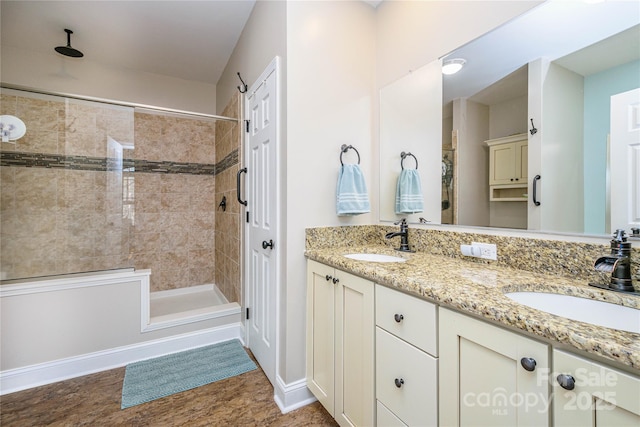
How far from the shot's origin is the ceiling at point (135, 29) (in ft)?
6.91

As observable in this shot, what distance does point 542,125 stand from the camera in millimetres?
1131

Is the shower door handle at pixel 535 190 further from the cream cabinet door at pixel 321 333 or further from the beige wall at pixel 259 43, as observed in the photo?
the beige wall at pixel 259 43

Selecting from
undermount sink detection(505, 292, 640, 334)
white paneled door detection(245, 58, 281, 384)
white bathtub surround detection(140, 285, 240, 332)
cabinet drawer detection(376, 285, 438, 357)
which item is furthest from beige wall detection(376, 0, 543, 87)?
white bathtub surround detection(140, 285, 240, 332)

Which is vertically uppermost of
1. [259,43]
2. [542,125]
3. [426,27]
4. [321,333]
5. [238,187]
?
[259,43]

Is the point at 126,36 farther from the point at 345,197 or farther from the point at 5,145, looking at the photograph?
the point at 345,197

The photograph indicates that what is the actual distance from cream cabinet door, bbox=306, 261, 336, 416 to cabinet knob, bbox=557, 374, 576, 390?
2.95 feet

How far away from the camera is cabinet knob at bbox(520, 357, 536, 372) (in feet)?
2.09

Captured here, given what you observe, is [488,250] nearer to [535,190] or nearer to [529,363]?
[535,190]

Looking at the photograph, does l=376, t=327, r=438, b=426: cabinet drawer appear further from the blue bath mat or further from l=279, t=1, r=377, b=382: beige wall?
the blue bath mat

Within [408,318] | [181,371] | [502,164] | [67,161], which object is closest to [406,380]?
[408,318]

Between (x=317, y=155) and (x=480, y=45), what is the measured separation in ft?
3.28

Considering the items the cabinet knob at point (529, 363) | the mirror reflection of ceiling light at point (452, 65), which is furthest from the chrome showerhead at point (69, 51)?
the cabinet knob at point (529, 363)

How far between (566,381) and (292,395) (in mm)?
1411

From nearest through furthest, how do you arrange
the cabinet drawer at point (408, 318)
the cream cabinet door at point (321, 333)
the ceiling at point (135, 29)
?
the cabinet drawer at point (408, 318) < the cream cabinet door at point (321, 333) < the ceiling at point (135, 29)
